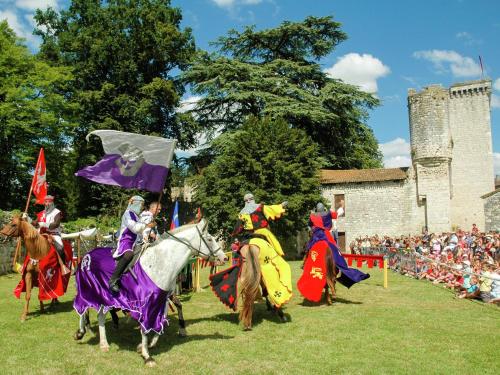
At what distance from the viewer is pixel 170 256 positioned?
727 centimetres

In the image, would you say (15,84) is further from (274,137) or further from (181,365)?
(181,365)

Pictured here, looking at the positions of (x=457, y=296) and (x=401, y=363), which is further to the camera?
(x=457, y=296)

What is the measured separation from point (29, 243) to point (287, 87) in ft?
99.8

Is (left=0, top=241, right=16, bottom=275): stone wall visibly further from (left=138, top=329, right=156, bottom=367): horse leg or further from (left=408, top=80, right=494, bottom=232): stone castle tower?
(left=408, top=80, right=494, bottom=232): stone castle tower

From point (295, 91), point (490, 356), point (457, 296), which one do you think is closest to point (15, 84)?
point (295, 91)

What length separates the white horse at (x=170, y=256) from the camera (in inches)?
281

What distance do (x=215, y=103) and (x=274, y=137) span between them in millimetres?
8397

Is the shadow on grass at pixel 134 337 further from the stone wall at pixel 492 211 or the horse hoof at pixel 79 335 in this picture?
the stone wall at pixel 492 211

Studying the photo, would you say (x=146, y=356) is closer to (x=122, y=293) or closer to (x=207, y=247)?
(x=122, y=293)

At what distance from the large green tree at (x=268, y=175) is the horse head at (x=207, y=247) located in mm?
23617

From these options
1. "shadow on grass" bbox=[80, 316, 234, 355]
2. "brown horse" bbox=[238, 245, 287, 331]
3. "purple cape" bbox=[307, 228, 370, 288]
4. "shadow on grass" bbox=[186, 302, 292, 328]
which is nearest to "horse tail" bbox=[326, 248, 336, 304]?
"purple cape" bbox=[307, 228, 370, 288]

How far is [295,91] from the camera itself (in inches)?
1471

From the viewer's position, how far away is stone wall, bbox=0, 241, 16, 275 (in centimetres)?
2070

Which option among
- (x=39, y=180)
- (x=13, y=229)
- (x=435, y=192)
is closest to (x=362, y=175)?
(x=435, y=192)
